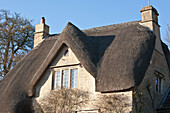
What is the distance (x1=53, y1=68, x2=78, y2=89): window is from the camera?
41.5 feet

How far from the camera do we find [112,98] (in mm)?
11000

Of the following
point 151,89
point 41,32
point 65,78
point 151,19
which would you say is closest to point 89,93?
point 65,78

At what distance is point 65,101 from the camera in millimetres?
12359

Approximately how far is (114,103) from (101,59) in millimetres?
2317

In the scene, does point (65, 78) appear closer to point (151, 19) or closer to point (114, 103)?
point (114, 103)

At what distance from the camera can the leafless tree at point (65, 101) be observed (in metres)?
12.0

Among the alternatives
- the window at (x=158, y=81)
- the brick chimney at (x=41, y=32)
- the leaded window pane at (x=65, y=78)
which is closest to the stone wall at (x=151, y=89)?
the window at (x=158, y=81)

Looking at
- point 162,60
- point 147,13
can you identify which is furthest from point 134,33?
point 162,60

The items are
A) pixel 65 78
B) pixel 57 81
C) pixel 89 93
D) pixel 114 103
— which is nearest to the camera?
pixel 114 103

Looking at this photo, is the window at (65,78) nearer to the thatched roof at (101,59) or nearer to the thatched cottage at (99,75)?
the thatched cottage at (99,75)

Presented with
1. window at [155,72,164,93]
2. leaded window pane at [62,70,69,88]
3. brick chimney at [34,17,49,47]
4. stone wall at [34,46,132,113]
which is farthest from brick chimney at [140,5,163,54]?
brick chimney at [34,17,49,47]

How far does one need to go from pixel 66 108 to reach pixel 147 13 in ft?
21.4

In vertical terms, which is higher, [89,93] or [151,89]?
[151,89]

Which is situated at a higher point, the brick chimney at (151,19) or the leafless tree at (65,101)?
the brick chimney at (151,19)
